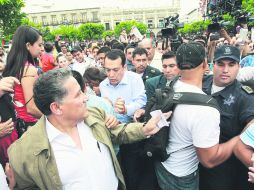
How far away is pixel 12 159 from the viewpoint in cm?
178

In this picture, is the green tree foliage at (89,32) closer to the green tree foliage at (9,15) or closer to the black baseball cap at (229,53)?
the green tree foliage at (9,15)

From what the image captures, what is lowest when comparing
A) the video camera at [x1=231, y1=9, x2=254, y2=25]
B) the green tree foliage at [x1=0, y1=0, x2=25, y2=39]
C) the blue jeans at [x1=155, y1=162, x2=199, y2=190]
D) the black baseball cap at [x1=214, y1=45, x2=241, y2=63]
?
the blue jeans at [x1=155, y1=162, x2=199, y2=190]

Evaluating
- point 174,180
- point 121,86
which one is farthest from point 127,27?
point 174,180

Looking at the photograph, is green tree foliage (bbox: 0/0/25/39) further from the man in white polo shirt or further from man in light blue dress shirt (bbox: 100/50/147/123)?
the man in white polo shirt

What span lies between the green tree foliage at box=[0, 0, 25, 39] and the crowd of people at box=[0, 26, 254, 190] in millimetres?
11290

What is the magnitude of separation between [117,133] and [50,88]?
680 millimetres

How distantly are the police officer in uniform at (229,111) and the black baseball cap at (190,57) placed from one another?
0.48 m

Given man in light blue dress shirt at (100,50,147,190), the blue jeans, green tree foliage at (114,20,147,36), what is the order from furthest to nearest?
1. green tree foliage at (114,20,147,36)
2. man in light blue dress shirt at (100,50,147,190)
3. the blue jeans

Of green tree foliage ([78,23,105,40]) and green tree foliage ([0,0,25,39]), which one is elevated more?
green tree foliage ([0,0,25,39])

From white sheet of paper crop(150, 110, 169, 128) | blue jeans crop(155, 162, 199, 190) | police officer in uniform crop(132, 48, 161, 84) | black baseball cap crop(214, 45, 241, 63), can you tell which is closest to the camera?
white sheet of paper crop(150, 110, 169, 128)

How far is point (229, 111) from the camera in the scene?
2.14 meters

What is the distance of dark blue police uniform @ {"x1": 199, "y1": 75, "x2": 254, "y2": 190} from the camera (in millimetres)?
2084

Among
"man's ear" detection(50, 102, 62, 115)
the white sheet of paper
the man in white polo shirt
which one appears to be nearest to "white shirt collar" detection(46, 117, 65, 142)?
"man's ear" detection(50, 102, 62, 115)

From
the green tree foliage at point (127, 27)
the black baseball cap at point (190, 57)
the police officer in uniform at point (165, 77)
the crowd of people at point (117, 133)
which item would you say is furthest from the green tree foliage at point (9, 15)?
the green tree foliage at point (127, 27)
